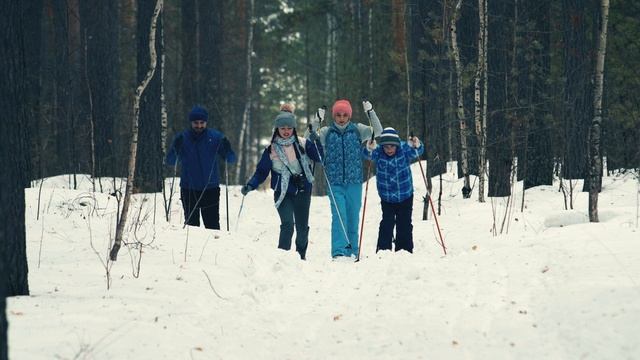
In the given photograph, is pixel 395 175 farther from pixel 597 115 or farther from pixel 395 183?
pixel 597 115

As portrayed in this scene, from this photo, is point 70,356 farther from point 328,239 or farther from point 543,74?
point 543,74

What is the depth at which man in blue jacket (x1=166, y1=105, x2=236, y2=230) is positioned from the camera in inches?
388

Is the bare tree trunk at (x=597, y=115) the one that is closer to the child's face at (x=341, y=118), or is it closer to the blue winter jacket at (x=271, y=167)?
the child's face at (x=341, y=118)

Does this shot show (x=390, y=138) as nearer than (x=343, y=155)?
Yes

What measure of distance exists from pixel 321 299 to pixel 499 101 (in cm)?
1022

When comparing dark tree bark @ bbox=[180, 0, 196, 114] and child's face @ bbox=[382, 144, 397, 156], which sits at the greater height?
dark tree bark @ bbox=[180, 0, 196, 114]

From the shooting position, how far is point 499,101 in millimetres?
15836

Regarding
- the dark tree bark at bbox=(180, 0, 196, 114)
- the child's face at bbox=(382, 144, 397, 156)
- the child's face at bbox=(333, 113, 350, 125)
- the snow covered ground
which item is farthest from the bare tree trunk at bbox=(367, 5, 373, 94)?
the snow covered ground

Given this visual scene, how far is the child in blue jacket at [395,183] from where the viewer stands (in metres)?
9.16

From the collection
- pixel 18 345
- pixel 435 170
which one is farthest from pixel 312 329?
pixel 435 170

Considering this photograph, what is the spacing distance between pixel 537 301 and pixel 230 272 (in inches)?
121

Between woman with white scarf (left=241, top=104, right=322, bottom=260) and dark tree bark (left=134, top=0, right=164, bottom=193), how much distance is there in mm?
6921

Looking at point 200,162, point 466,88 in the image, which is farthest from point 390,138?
point 466,88

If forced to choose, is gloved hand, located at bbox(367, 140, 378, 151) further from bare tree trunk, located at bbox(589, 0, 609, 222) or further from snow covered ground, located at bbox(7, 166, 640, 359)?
bare tree trunk, located at bbox(589, 0, 609, 222)
